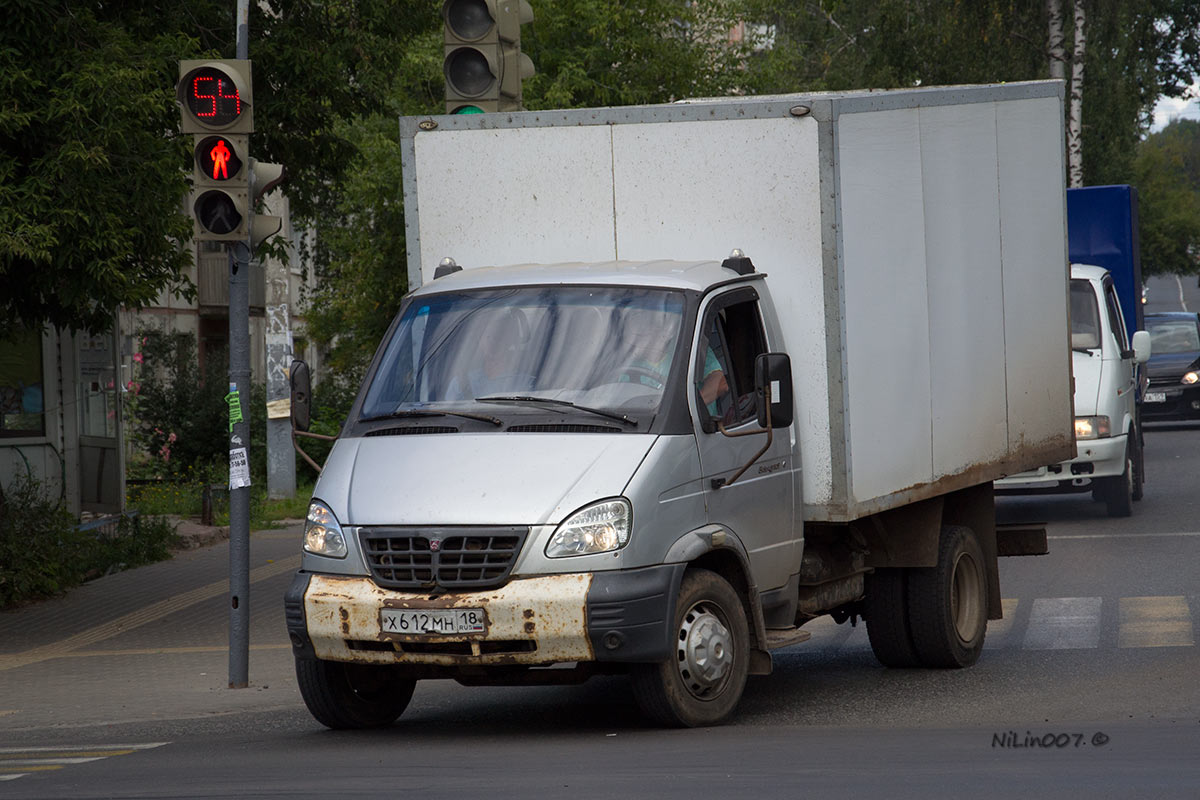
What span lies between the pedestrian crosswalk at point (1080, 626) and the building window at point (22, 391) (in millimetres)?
7606

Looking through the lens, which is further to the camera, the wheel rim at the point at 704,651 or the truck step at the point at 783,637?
the truck step at the point at 783,637

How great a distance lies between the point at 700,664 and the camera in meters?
7.68

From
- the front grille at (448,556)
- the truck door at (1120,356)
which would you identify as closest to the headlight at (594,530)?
the front grille at (448,556)

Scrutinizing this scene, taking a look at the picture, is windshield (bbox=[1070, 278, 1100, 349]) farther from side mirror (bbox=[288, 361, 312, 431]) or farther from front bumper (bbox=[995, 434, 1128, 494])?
side mirror (bbox=[288, 361, 312, 431])

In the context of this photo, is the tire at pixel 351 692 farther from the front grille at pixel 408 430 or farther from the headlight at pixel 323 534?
the front grille at pixel 408 430

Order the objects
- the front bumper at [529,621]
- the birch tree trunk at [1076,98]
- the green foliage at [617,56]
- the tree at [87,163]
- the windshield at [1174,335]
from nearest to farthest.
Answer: the front bumper at [529,621], the tree at [87,163], the green foliage at [617,56], the windshield at [1174,335], the birch tree trunk at [1076,98]

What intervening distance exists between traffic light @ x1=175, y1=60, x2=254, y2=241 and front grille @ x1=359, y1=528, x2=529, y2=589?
304 centimetres

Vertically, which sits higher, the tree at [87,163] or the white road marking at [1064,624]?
the tree at [87,163]

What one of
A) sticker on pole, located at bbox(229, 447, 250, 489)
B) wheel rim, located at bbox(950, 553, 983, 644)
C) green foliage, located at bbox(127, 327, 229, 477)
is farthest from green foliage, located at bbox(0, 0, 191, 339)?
green foliage, located at bbox(127, 327, 229, 477)

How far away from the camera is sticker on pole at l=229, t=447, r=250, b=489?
9984mm

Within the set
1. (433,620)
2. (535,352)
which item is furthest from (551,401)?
(433,620)

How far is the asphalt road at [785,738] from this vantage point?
21.4 feet

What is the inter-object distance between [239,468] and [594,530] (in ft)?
11.1

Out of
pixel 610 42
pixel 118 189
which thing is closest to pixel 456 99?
Answer: pixel 118 189
